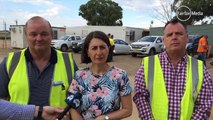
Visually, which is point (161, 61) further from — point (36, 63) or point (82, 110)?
point (36, 63)

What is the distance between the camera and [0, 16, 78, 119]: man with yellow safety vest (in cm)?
274

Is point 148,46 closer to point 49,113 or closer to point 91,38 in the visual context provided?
point 91,38

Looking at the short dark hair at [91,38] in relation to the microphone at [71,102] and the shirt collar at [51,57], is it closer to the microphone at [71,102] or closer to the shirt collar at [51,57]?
the shirt collar at [51,57]

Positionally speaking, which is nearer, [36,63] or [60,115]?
[60,115]

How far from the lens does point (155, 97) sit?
297 centimetres

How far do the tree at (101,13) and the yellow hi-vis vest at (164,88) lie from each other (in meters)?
62.1

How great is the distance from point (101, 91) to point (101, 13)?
64.8m

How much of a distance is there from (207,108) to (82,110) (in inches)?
45.0

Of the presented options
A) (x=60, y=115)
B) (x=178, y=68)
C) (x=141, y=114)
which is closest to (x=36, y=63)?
(x=60, y=115)

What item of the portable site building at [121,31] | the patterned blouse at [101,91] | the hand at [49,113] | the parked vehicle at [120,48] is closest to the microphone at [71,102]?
the hand at [49,113]

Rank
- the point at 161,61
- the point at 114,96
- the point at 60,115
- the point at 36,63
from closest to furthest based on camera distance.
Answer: the point at 60,115 → the point at 114,96 → the point at 36,63 → the point at 161,61

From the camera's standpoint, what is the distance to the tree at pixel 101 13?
65.2 metres

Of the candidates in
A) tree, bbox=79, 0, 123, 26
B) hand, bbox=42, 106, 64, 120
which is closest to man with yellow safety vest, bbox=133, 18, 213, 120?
hand, bbox=42, 106, 64, 120

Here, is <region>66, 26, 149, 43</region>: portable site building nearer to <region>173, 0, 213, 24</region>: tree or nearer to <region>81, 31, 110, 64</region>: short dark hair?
<region>173, 0, 213, 24</region>: tree
